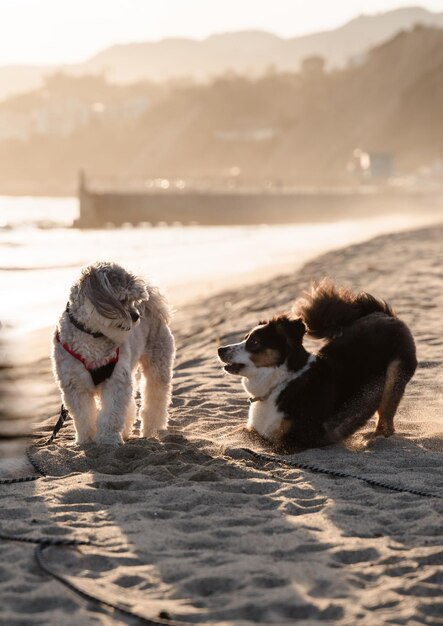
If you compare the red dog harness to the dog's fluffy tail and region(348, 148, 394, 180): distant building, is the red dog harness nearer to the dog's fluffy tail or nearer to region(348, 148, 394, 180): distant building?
the dog's fluffy tail

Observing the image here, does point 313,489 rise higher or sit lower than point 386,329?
lower

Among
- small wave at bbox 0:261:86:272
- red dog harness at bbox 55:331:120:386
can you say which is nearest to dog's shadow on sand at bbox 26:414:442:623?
red dog harness at bbox 55:331:120:386

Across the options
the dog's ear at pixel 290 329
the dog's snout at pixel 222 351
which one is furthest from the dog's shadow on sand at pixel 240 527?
the dog's ear at pixel 290 329

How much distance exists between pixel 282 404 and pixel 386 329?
3.20ft

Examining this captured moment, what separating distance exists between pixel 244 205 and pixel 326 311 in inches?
2749

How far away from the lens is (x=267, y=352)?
248 inches

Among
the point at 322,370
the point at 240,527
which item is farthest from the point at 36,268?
the point at 240,527

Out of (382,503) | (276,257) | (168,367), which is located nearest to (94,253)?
(276,257)

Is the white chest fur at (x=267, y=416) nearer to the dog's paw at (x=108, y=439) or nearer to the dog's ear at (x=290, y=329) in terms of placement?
the dog's ear at (x=290, y=329)

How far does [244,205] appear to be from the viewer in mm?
76188

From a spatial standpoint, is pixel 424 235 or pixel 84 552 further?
pixel 424 235

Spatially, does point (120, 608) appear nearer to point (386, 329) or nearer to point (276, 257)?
point (386, 329)

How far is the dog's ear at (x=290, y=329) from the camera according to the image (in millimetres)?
6273

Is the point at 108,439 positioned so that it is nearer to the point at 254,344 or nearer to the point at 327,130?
the point at 254,344
